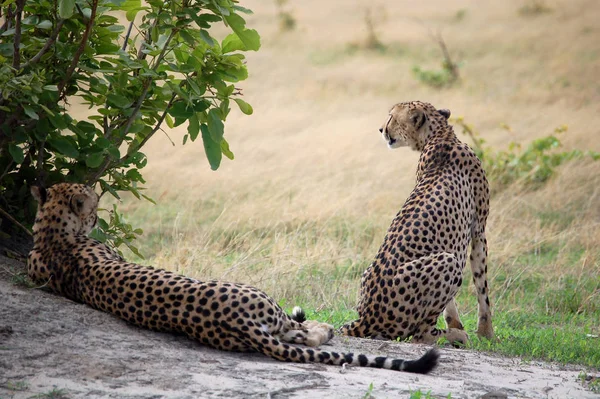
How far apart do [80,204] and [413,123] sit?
1.96 m

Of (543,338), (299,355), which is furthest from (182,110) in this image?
(543,338)

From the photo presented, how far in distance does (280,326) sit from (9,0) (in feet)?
5.92

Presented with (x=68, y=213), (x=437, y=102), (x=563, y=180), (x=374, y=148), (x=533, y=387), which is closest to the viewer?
(x=533, y=387)

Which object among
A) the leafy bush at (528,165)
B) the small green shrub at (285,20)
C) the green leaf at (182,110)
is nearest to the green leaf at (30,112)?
the green leaf at (182,110)

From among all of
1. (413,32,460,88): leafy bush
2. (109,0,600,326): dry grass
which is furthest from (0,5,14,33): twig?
(413,32,460,88): leafy bush

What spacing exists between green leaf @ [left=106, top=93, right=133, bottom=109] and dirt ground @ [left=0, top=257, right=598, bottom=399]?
3.04 feet

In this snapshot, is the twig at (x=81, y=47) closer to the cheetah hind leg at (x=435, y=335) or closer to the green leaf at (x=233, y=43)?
the green leaf at (x=233, y=43)

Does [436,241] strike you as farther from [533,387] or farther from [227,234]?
[227,234]

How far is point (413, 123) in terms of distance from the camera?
16.2 feet

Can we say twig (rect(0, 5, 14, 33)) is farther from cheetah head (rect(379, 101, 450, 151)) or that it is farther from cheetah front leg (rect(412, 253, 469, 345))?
cheetah front leg (rect(412, 253, 469, 345))

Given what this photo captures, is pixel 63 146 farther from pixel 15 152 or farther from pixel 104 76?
pixel 104 76

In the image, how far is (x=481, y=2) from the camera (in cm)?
1814

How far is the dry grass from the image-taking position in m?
6.23

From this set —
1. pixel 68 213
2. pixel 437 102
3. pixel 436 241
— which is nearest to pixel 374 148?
pixel 437 102
